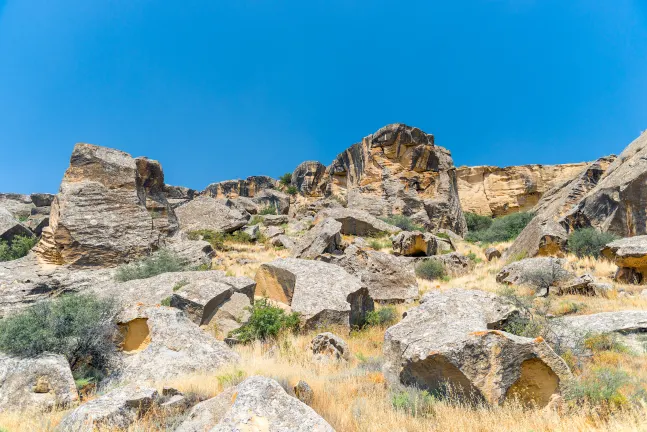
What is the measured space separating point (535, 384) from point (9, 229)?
73.7 feet

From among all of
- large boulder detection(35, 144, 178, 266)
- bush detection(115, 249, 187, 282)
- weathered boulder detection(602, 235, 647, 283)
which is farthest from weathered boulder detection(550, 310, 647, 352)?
large boulder detection(35, 144, 178, 266)

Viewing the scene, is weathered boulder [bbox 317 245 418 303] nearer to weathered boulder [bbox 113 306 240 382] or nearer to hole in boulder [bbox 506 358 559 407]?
weathered boulder [bbox 113 306 240 382]

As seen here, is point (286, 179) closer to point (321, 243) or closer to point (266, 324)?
point (321, 243)

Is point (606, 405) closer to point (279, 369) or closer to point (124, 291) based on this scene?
point (279, 369)

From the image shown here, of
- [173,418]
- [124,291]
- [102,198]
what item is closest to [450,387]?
[173,418]

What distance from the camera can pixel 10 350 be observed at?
205 inches

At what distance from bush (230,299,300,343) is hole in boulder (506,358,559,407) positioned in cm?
461

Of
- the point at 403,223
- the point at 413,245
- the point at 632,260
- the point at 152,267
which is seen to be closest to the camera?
the point at 632,260

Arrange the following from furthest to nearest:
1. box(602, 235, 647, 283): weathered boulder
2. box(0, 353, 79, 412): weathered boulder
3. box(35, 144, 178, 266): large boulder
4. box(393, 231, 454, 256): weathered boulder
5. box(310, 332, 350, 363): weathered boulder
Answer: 1. box(393, 231, 454, 256): weathered boulder
2. box(35, 144, 178, 266): large boulder
3. box(602, 235, 647, 283): weathered boulder
4. box(310, 332, 350, 363): weathered boulder
5. box(0, 353, 79, 412): weathered boulder

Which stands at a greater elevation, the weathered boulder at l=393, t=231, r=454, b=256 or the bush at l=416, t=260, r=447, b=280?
the weathered boulder at l=393, t=231, r=454, b=256

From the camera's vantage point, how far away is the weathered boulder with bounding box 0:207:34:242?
17953mm

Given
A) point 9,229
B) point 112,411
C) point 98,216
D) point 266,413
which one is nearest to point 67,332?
point 112,411

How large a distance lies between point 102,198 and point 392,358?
45.6 feet

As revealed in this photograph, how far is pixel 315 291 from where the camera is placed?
8.44 meters
